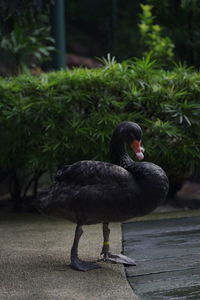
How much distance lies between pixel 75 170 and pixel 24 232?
1.49 metres

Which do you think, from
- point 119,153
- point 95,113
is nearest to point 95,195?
point 119,153

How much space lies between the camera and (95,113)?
17.2ft

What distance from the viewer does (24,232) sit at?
470 centimetres

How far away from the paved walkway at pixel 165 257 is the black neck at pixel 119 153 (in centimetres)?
70

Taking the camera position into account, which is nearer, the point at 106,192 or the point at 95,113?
the point at 106,192

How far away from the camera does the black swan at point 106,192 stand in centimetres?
A: 324

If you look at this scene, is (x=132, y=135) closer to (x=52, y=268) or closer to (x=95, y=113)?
(x=52, y=268)

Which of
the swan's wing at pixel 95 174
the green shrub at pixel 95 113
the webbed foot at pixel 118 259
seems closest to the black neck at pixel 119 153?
the swan's wing at pixel 95 174

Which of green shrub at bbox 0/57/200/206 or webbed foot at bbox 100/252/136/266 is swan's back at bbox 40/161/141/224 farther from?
green shrub at bbox 0/57/200/206

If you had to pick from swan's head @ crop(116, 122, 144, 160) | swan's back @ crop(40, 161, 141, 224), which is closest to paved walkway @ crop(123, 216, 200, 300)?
swan's back @ crop(40, 161, 141, 224)

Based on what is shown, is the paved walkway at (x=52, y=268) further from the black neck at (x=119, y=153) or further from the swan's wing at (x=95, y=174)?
the black neck at (x=119, y=153)

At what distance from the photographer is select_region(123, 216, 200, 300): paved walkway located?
9.71 feet

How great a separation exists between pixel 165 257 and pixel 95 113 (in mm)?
2014

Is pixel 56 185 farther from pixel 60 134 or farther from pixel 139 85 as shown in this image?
pixel 139 85
